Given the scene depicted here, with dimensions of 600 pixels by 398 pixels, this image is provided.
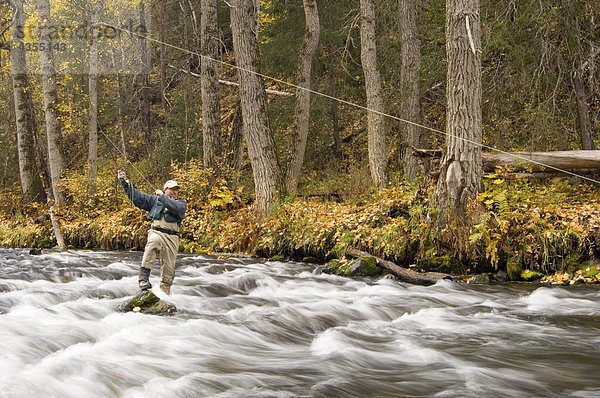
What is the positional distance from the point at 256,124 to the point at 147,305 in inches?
265

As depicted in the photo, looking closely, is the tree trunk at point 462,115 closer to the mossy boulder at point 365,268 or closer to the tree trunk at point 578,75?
the mossy boulder at point 365,268

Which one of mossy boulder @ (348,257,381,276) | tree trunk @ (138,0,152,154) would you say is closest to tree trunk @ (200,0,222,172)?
mossy boulder @ (348,257,381,276)

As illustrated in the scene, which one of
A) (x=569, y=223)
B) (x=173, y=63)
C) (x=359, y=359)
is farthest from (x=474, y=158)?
(x=173, y=63)

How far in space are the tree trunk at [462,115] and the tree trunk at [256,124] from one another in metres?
4.52

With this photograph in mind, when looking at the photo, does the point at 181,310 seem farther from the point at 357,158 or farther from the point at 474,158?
the point at 357,158

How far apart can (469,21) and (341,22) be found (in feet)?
29.9

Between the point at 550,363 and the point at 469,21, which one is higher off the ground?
the point at 469,21

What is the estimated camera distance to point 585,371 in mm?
5441

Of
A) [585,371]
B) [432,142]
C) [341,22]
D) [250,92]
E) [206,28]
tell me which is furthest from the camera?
[432,142]

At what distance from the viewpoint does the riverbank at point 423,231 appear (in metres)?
9.14

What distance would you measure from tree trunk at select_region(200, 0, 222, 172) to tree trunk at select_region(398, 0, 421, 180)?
4.96 metres

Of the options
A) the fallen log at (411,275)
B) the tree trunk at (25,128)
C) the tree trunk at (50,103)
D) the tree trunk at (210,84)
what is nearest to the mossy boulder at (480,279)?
the fallen log at (411,275)

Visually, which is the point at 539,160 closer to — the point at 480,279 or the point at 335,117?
the point at 480,279

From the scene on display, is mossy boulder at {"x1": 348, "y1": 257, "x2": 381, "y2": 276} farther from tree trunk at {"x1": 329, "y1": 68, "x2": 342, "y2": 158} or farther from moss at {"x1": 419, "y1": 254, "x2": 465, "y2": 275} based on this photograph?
tree trunk at {"x1": 329, "y1": 68, "x2": 342, "y2": 158}
